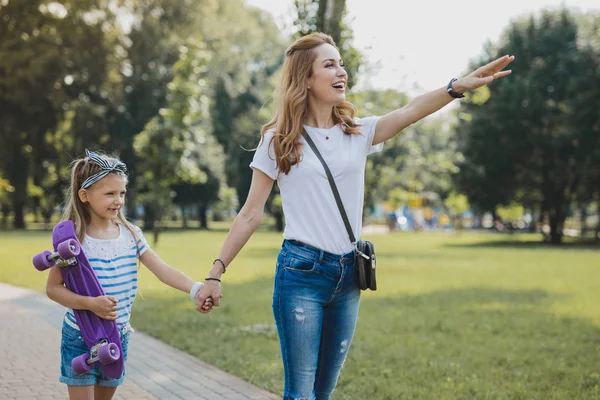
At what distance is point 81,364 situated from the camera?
3336mm

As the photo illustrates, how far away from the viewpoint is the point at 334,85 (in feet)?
11.3

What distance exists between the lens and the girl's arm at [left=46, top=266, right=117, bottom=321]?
3346 millimetres

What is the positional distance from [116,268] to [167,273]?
0.85ft

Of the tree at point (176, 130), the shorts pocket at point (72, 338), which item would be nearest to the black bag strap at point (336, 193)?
the shorts pocket at point (72, 338)

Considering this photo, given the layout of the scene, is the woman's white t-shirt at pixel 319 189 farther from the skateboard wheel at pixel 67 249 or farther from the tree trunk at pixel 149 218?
the tree trunk at pixel 149 218

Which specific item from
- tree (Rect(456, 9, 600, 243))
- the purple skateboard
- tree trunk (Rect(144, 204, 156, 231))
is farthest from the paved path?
tree trunk (Rect(144, 204, 156, 231))

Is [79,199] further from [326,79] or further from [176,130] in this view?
[176,130]

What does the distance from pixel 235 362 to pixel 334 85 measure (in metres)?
4.56

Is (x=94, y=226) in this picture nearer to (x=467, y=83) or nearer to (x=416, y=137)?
(x=467, y=83)

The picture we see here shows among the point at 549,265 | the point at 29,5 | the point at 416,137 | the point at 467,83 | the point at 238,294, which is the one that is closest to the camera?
the point at 467,83

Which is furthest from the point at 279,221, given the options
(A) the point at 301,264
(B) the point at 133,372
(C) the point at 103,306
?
(A) the point at 301,264

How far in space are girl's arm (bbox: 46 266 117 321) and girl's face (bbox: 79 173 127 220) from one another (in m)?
0.36

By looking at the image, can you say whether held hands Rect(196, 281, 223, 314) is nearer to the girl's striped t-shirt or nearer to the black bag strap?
the girl's striped t-shirt

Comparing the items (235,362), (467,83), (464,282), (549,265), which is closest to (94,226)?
(467,83)
